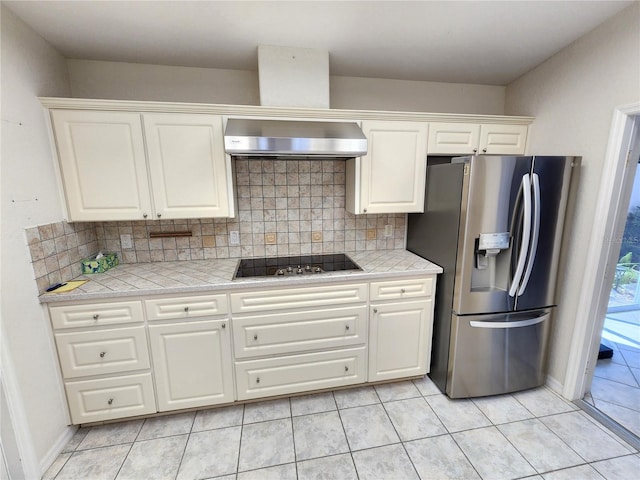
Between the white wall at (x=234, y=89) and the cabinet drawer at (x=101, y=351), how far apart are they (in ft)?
5.27

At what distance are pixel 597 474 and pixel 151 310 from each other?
2576 millimetres

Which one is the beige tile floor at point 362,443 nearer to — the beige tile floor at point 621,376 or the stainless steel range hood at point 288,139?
the beige tile floor at point 621,376

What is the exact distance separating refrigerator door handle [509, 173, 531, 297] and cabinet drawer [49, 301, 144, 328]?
91.7 inches

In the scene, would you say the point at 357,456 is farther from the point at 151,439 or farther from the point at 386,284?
the point at 151,439

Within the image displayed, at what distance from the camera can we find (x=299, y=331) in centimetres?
187

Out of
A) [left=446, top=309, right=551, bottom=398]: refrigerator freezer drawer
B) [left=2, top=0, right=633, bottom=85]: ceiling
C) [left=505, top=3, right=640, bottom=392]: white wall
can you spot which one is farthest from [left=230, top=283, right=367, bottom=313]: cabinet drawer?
[left=2, top=0, right=633, bottom=85]: ceiling

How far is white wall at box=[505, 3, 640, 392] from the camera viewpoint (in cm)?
158

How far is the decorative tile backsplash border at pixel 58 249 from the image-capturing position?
151 cm

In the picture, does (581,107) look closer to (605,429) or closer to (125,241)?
(605,429)

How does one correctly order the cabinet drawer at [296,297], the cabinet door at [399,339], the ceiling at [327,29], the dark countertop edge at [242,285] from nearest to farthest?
the ceiling at [327,29]
the dark countertop edge at [242,285]
the cabinet drawer at [296,297]
the cabinet door at [399,339]

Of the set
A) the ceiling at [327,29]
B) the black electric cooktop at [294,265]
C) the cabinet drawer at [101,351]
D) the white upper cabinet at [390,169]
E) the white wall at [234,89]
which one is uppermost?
the ceiling at [327,29]

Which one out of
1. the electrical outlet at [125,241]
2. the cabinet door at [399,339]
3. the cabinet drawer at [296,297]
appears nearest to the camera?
the cabinet drawer at [296,297]

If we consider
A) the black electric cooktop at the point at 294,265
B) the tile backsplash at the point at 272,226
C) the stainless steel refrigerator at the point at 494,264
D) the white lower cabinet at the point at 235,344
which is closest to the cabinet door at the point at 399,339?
the white lower cabinet at the point at 235,344

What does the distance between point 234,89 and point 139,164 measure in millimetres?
917
